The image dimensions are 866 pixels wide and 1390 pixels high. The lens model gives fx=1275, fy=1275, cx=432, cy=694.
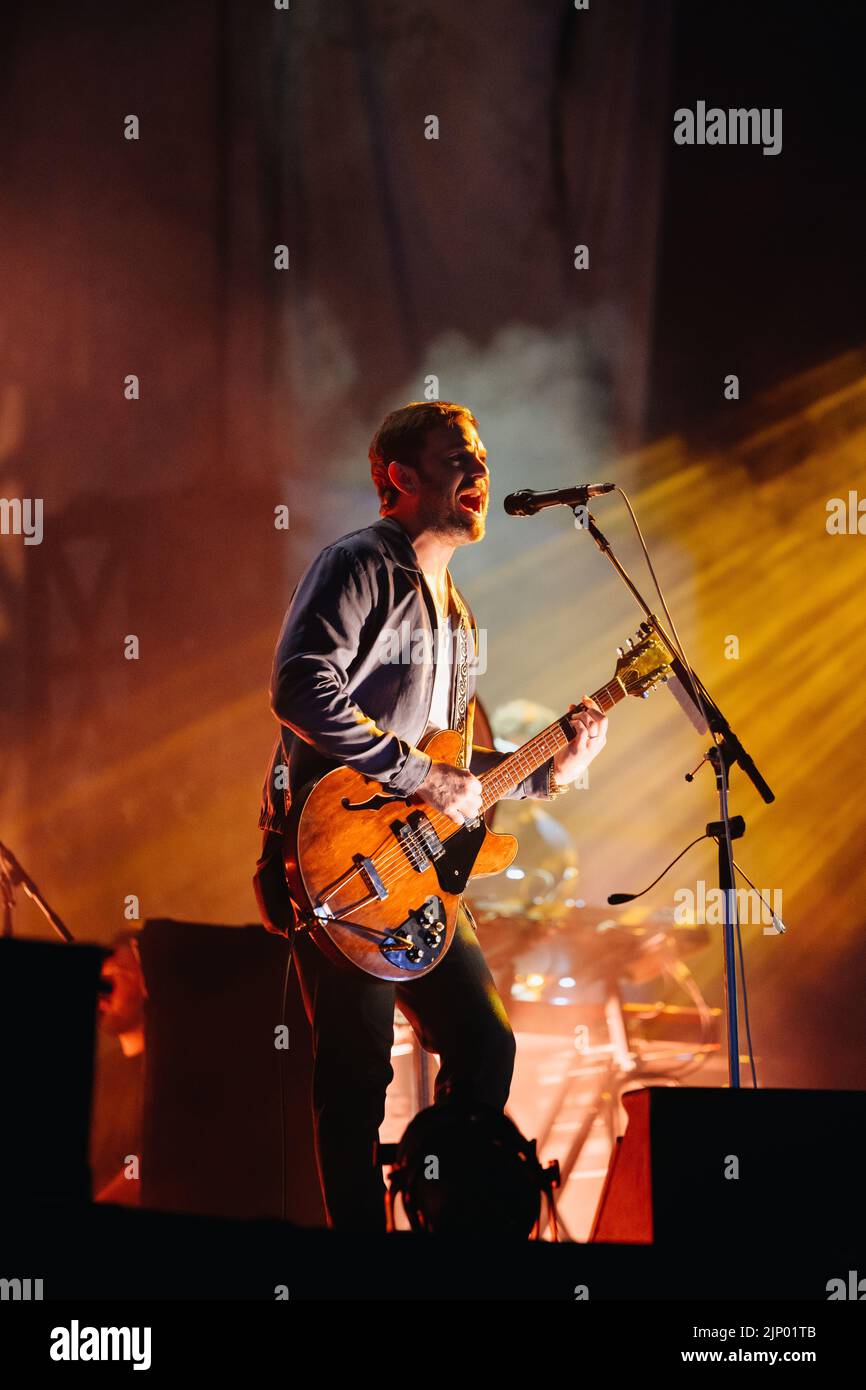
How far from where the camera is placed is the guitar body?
10.2 ft

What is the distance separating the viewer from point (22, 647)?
5316mm

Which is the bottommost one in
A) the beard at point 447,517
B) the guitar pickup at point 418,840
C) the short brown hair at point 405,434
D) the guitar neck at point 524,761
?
the guitar pickup at point 418,840

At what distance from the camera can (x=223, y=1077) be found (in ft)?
13.2

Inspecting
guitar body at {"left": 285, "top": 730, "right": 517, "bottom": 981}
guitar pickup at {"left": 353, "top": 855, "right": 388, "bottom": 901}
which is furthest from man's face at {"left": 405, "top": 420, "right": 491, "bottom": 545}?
guitar pickup at {"left": 353, "top": 855, "right": 388, "bottom": 901}

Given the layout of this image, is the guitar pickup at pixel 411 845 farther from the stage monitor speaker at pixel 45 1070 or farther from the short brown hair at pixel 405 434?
the stage monitor speaker at pixel 45 1070

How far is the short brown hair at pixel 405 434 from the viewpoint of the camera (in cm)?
366

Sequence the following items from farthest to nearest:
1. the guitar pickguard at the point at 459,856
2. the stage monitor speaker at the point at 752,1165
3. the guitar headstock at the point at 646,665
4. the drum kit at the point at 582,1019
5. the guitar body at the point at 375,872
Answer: the drum kit at the point at 582,1019, the guitar headstock at the point at 646,665, the guitar pickguard at the point at 459,856, the guitar body at the point at 375,872, the stage monitor speaker at the point at 752,1165

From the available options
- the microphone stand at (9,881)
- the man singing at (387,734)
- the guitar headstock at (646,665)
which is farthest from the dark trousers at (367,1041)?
the microphone stand at (9,881)

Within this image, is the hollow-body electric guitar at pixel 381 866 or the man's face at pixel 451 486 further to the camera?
the man's face at pixel 451 486

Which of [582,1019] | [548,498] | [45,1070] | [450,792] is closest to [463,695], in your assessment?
[450,792]

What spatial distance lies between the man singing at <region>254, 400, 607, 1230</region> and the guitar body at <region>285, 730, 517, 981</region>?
0.19ft

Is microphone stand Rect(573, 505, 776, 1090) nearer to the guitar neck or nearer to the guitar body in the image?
the guitar neck

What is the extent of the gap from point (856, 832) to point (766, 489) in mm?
A: 1697

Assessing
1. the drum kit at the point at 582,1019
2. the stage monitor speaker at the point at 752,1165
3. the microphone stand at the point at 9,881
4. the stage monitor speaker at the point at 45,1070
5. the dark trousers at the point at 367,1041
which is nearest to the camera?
the stage monitor speaker at the point at 45,1070
